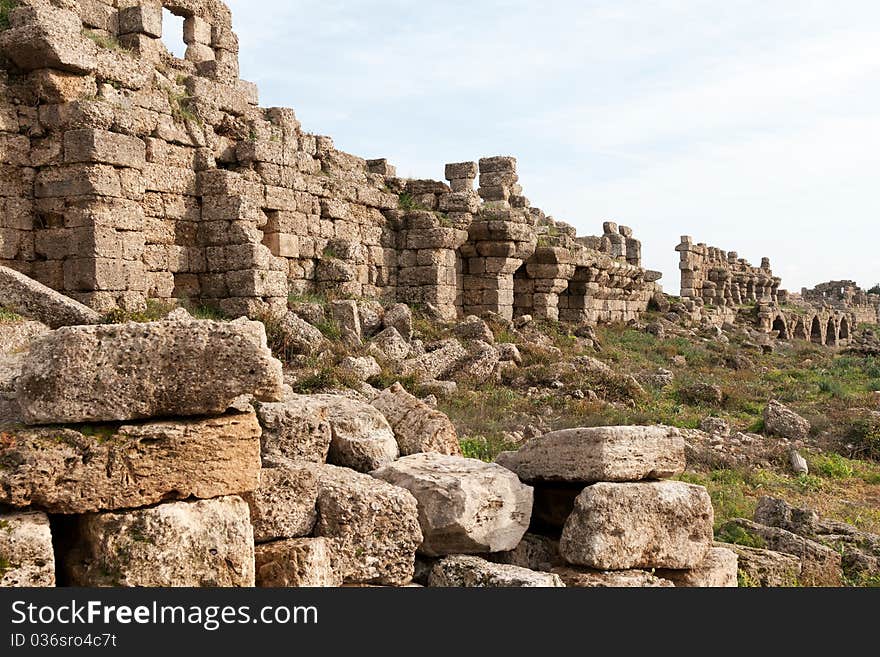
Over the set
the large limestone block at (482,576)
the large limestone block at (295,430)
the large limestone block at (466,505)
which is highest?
the large limestone block at (295,430)

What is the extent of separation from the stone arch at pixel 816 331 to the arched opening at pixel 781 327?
10.2ft

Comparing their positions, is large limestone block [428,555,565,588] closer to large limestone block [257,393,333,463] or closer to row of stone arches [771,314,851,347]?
large limestone block [257,393,333,463]

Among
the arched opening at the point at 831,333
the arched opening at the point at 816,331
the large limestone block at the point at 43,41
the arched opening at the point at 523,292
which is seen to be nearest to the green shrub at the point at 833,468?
the large limestone block at the point at 43,41

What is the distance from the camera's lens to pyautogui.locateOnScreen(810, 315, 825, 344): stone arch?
132 feet

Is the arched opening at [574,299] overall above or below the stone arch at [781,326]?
above

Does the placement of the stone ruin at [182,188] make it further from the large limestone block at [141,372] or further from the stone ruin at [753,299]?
the stone ruin at [753,299]

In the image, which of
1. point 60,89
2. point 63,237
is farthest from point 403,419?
point 60,89

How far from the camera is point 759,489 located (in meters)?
8.91

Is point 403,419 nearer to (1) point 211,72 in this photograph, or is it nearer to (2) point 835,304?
(1) point 211,72

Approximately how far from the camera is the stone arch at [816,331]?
132 feet

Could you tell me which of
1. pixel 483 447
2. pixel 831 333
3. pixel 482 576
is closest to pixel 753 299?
pixel 831 333

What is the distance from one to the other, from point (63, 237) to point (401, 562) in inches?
320

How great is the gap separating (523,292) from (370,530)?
15.8m

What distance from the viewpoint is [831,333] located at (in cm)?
4256
